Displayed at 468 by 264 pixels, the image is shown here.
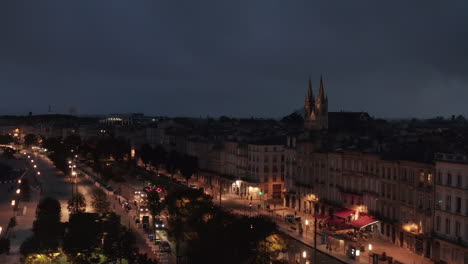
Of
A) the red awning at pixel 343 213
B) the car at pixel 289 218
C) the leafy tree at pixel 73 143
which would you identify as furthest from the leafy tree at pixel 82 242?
the leafy tree at pixel 73 143

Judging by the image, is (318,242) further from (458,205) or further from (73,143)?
(73,143)

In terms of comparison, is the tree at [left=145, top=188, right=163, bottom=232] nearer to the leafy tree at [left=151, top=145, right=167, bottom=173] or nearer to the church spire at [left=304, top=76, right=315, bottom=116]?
the church spire at [left=304, top=76, right=315, bottom=116]

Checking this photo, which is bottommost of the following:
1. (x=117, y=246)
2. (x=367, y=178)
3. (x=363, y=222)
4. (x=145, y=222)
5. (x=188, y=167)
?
(x=145, y=222)

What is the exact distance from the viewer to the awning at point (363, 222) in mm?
57938

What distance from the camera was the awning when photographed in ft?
190

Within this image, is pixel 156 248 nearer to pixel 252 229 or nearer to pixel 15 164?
pixel 252 229

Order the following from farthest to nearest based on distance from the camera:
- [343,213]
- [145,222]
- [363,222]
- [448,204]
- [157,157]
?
[157,157]
[343,213]
[145,222]
[363,222]
[448,204]

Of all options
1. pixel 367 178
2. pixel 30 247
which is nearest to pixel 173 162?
pixel 367 178

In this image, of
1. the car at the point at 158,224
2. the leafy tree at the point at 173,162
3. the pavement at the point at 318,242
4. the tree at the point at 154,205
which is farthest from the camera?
the leafy tree at the point at 173,162

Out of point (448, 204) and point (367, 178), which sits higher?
point (367, 178)

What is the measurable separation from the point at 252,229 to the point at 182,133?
342 ft

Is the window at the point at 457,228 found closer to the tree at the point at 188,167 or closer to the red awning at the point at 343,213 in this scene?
the red awning at the point at 343,213

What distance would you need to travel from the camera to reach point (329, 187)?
70.9 meters

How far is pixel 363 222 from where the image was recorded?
5872 cm
